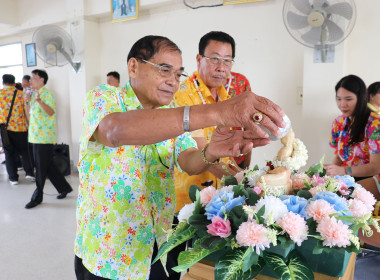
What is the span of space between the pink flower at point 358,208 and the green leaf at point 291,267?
0.59 ft

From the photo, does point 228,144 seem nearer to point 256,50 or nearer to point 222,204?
point 222,204

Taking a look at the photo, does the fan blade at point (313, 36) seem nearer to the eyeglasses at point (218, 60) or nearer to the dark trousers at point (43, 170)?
the eyeglasses at point (218, 60)

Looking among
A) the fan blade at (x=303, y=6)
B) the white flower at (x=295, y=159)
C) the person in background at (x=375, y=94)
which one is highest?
the fan blade at (x=303, y=6)

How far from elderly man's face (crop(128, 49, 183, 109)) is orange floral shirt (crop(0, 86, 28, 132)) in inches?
180

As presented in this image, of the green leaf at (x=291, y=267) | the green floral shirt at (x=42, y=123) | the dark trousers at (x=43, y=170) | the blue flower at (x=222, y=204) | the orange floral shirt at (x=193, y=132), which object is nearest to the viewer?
the green leaf at (x=291, y=267)

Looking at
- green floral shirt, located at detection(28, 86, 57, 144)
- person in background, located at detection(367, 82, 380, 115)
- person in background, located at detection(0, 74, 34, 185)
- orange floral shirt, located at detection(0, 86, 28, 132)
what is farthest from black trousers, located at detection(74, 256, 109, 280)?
orange floral shirt, located at detection(0, 86, 28, 132)

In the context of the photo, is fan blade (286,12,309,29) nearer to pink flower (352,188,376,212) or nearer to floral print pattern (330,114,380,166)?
floral print pattern (330,114,380,166)

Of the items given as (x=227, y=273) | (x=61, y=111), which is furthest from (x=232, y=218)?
(x=61, y=111)

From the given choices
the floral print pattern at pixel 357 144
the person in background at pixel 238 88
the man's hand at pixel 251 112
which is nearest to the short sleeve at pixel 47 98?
the person in background at pixel 238 88

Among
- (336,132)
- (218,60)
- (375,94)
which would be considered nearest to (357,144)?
(336,132)

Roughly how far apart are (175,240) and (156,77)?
1.87ft

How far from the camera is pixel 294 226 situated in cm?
68

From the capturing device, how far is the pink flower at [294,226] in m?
0.68

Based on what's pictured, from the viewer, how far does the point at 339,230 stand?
666 mm
